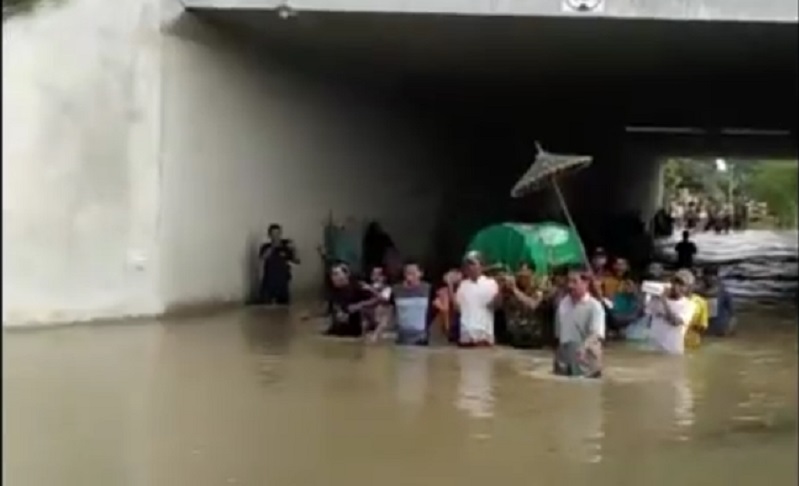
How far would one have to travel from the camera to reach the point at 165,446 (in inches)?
348

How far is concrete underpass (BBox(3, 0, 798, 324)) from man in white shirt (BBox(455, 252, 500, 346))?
3.73m

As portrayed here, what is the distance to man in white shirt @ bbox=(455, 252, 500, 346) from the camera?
15422 mm

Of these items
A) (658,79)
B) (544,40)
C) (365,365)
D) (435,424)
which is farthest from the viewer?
(658,79)

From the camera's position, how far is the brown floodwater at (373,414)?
26.8ft

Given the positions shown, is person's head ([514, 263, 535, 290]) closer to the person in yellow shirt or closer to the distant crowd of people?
the person in yellow shirt

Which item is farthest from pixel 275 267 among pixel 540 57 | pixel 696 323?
pixel 696 323

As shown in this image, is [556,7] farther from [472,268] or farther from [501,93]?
[501,93]

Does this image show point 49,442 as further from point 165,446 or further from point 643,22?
point 643,22

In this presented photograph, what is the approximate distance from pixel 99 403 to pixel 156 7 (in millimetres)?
8131

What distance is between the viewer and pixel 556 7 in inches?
683

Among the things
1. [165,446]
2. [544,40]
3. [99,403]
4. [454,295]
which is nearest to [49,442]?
[165,446]

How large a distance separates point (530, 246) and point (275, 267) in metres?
4.21

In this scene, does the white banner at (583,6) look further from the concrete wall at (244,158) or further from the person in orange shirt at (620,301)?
the concrete wall at (244,158)

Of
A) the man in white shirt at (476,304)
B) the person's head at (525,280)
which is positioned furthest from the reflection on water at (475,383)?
the person's head at (525,280)
